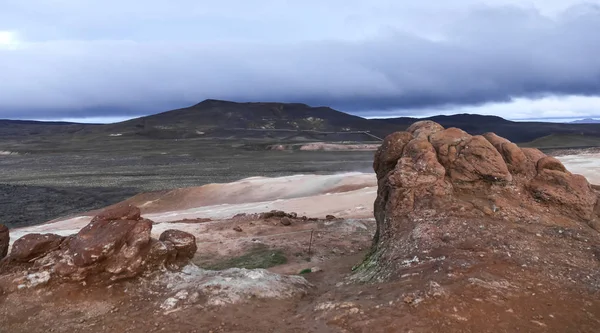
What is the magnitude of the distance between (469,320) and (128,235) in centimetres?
500

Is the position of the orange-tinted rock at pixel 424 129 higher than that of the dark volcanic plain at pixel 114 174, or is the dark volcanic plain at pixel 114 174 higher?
the orange-tinted rock at pixel 424 129

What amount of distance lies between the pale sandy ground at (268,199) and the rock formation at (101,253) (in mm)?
10617

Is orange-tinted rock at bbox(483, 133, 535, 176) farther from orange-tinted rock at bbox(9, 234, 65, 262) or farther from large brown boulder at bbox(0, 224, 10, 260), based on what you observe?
large brown boulder at bbox(0, 224, 10, 260)

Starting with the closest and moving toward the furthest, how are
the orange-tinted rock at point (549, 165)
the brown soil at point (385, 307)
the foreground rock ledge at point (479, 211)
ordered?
the brown soil at point (385, 307)
the foreground rock ledge at point (479, 211)
the orange-tinted rock at point (549, 165)

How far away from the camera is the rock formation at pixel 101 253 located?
6.95 m

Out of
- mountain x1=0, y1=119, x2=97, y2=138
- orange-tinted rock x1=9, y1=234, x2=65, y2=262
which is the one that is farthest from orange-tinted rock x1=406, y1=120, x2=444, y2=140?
mountain x1=0, y1=119, x2=97, y2=138

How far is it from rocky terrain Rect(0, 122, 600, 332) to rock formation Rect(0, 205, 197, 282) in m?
0.02

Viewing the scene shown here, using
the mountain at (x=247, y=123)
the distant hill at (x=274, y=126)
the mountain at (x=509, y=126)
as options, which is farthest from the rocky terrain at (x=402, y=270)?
the mountain at (x=509, y=126)

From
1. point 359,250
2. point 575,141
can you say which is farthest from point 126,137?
point 359,250

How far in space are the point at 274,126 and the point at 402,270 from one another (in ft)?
349

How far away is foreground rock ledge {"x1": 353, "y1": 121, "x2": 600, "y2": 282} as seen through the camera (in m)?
6.81

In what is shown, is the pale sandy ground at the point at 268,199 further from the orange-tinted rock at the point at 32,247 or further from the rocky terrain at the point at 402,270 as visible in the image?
the orange-tinted rock at the point at 32,247

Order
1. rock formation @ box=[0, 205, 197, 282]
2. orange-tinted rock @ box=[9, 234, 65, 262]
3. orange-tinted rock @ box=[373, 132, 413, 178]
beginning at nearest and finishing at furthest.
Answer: rock formation @ box=[0, 205, 197, 282] < orange-tinted rock @ box=[9, 234, 65, 262] < orange-tinted rock @ box=[373, 132, 413, 178]

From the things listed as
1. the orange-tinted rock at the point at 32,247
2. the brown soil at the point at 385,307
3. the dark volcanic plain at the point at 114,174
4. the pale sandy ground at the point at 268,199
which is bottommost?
the dark volcanic plain at the point at 114,174
